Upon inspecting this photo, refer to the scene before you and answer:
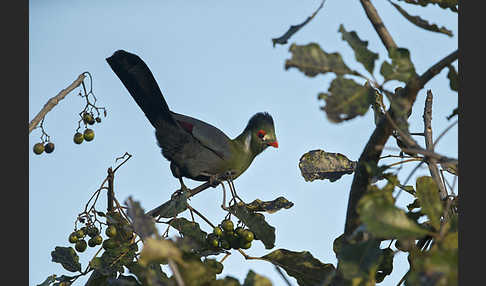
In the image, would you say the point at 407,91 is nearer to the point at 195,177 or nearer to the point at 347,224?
the point at 347,224

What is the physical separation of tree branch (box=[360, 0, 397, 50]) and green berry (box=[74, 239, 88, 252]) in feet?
6.91

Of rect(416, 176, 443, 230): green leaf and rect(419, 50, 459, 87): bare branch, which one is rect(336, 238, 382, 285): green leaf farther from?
rect(419, 50, 459, 87): bare branch

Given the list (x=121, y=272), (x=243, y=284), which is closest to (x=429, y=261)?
(x=243, y=284)

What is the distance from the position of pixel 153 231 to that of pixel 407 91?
2.57 ft

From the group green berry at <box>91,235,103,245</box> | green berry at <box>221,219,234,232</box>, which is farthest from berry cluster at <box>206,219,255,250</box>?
green berry at <box>91,235,103,245</box>

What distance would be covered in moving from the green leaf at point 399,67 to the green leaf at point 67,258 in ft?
6.73

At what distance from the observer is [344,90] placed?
5.07ft

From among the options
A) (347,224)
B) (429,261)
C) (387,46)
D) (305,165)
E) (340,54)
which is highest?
(305,165)

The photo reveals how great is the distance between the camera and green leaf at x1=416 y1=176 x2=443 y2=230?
143cm

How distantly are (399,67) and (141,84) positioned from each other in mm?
3356

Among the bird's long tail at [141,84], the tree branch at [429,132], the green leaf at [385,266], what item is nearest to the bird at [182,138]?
the bird's long tail at [141,84]

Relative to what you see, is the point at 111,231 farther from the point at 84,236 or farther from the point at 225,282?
the point at 225,282

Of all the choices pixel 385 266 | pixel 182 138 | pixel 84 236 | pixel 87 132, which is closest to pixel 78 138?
pixel 87 132

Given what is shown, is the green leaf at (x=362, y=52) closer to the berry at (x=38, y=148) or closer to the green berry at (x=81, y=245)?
the green berry at (x=81, y=245)
